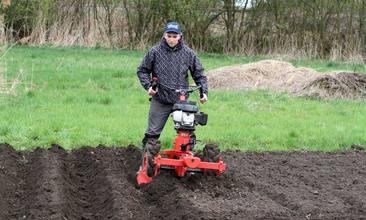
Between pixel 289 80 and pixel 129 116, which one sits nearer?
pixel 129 116

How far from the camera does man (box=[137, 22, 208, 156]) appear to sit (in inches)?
330

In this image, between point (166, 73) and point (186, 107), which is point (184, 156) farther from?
point (166, 73)

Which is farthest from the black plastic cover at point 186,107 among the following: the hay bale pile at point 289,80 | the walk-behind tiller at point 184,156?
the hay bale pile at point 289,80

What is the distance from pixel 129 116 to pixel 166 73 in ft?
14.3

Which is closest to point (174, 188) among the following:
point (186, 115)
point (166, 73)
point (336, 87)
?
point (186, 115)

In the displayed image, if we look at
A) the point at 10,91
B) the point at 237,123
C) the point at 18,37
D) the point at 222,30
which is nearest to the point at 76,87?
the point at 10,91

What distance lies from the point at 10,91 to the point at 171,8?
14.6 m

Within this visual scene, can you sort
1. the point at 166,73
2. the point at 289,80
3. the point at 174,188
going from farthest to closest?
the point at 289,80, the point at 166,73, the point at 174,188

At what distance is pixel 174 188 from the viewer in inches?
304

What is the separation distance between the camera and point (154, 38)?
95.9ft

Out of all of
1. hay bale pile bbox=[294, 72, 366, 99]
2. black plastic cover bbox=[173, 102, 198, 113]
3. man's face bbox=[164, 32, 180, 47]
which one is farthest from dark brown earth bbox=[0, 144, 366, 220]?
hay bale pile bbox=[294, 72, 366, 99]

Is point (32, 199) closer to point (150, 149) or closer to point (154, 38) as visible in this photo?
point (150, 149)

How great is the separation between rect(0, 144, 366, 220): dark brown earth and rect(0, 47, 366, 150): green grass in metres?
1.06

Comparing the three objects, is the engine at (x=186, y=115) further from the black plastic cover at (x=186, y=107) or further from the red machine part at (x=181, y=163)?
the red machine part at (x=181, y=163)
